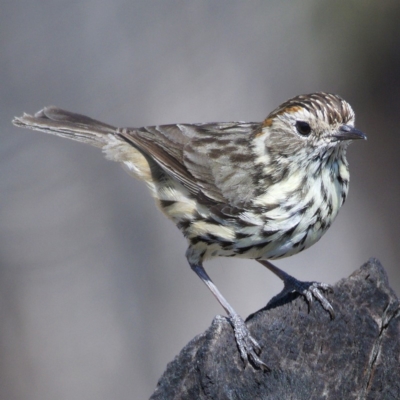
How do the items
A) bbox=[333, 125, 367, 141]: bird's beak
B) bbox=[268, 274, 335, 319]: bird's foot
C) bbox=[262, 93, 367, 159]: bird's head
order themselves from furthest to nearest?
bbox=[262, 93, 367, 159]: bird's head, bbox=[333, 125, 367, 141]: bird's beak, bbox=[268, 274, 335, 319]: bird's foot

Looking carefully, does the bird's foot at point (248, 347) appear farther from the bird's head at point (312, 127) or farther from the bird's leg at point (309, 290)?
the bird's head at point (312, 127)

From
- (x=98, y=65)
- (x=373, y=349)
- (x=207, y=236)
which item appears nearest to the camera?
(x=373, y=349)

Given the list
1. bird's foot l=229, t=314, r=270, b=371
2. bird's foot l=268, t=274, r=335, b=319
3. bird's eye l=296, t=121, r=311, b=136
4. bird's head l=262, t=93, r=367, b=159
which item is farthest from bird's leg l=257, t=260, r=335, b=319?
bird's eye l=296, t=121, r=311, b=136

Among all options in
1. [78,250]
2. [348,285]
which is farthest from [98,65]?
[348,285]

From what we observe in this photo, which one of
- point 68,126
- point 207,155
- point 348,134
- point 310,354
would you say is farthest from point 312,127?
point 68,126

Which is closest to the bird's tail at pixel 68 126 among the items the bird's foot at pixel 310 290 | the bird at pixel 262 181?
the bird at pixel 262 181

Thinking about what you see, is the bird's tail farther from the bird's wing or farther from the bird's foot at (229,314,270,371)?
the bird's foot at (229,314,270,371)

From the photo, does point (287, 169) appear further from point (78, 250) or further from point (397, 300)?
point (78, 250)
